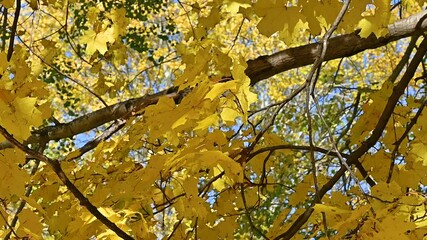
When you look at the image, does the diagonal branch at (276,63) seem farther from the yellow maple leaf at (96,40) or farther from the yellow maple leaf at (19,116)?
the yellow maple leaf at (19,116)

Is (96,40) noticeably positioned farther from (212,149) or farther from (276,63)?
(212,149)

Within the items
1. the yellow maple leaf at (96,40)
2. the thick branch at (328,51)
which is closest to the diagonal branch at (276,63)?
the thick branch at (328,51)

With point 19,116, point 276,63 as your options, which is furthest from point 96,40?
point 19,116

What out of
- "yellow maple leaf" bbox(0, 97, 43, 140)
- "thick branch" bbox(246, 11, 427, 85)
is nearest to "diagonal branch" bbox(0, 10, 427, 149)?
"thick branch" bbox(246, 11, 427, 85)

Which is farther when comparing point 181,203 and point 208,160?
point 181,203

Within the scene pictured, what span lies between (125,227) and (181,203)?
17 centimetres

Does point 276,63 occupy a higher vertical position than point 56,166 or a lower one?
higher

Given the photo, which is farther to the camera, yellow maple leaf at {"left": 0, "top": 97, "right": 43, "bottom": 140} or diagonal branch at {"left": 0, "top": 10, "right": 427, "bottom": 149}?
diagonal branch at {"left": 0, "top": 10, "right": 427, "bottom": 149}

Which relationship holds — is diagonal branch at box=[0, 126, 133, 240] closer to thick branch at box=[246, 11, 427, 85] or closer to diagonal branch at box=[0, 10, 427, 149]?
diagonal branch at box=[0, 10, 427, 149]

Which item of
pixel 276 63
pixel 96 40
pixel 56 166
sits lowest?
pixel 56 166

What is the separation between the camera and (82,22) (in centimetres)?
495

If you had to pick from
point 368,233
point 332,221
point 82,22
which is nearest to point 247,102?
point 368,233

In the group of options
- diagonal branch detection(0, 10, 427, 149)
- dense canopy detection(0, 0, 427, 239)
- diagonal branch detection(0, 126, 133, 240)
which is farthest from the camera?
diagonal branch detection(0, 10, 427, 149)

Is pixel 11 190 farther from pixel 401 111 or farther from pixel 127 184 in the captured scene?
pixel 401 111
